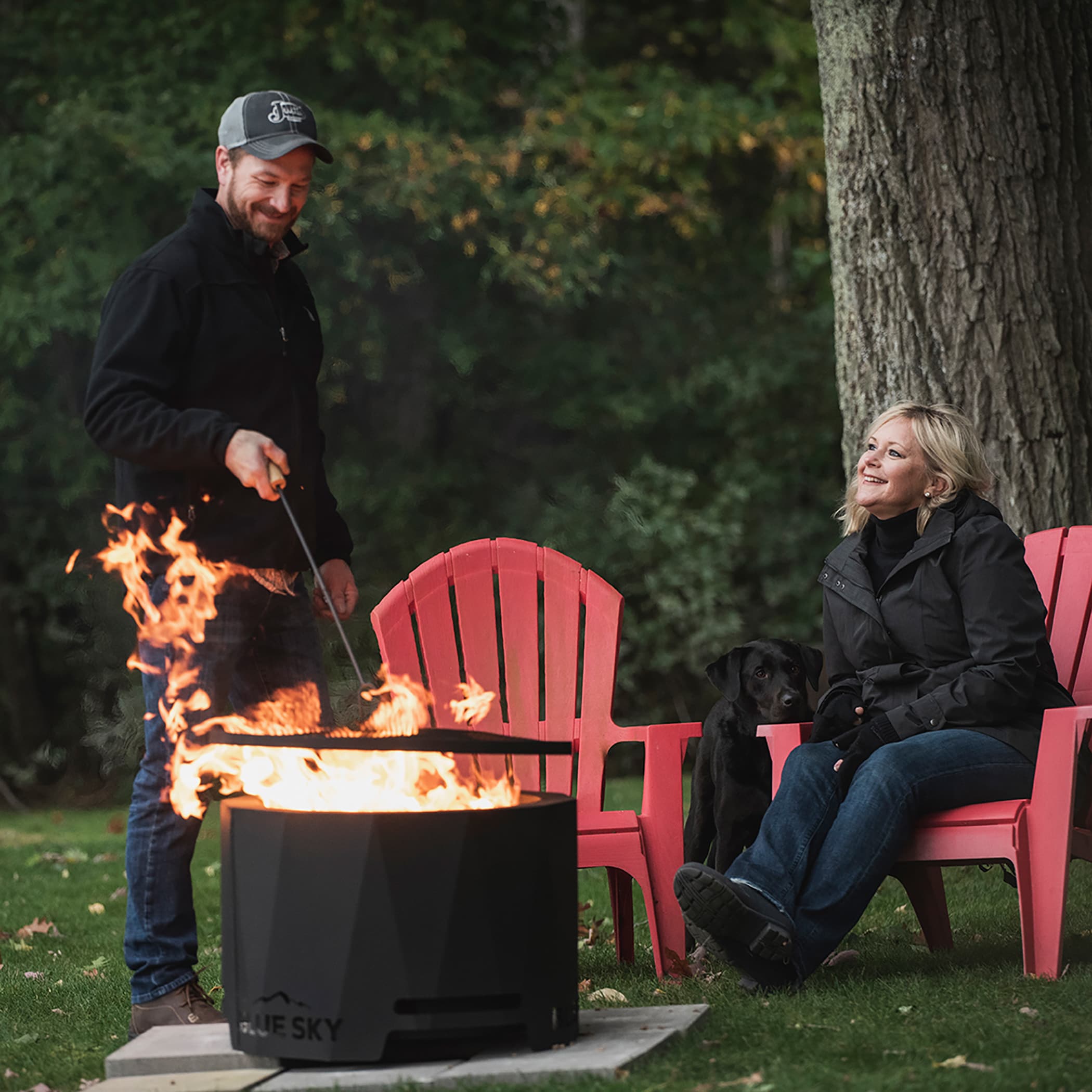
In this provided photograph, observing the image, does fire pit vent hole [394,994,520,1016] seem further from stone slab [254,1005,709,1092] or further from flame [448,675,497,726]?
flame [448,675,497,726]

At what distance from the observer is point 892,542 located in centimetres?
338

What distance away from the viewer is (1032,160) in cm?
412

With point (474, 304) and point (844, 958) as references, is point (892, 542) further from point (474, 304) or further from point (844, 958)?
point (474, 304)

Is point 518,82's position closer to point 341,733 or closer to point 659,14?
point 659,14

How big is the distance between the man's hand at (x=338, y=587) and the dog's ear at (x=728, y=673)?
1.13m

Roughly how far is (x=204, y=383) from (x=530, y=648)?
52.9 inches

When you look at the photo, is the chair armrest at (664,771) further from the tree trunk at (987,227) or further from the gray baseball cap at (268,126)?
the gray baseball cap at (268,126)

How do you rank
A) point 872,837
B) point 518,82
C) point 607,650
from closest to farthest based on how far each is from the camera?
point 872,837, point 607,650, point 518,82

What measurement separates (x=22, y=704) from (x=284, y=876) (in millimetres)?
7692

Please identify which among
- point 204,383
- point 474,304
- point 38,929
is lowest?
point 38,929

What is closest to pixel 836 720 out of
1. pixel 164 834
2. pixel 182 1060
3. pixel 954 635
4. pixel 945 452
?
pixel 954 635

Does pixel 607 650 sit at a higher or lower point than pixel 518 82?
lower

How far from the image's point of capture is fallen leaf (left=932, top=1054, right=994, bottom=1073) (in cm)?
228

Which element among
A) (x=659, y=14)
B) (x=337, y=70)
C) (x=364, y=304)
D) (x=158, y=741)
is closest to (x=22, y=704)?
(x=364, y=304)
